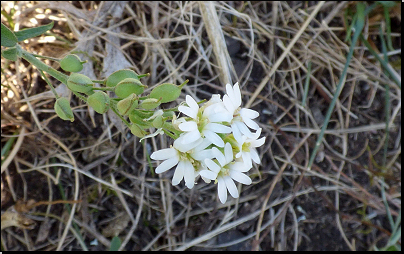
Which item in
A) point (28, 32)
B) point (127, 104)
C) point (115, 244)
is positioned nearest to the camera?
point (127, 104)

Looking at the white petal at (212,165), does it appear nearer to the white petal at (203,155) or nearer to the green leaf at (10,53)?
the white petal at (203,155)

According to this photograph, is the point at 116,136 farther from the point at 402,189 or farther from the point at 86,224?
the point at 402,189

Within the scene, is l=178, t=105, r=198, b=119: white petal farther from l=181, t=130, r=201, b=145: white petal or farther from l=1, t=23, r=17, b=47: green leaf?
l=1, t=23, r=17, b=47: green leaf

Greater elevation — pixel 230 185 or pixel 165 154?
pixel 165 154

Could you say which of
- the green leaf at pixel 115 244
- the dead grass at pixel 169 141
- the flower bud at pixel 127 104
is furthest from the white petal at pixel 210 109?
the green leaf at pixel 115 244

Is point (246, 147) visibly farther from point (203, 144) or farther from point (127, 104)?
point (127, 104)

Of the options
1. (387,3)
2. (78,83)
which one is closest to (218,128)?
(78,83)

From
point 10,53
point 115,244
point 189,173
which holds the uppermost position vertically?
point 10,53

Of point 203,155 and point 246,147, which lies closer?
point 203,155
